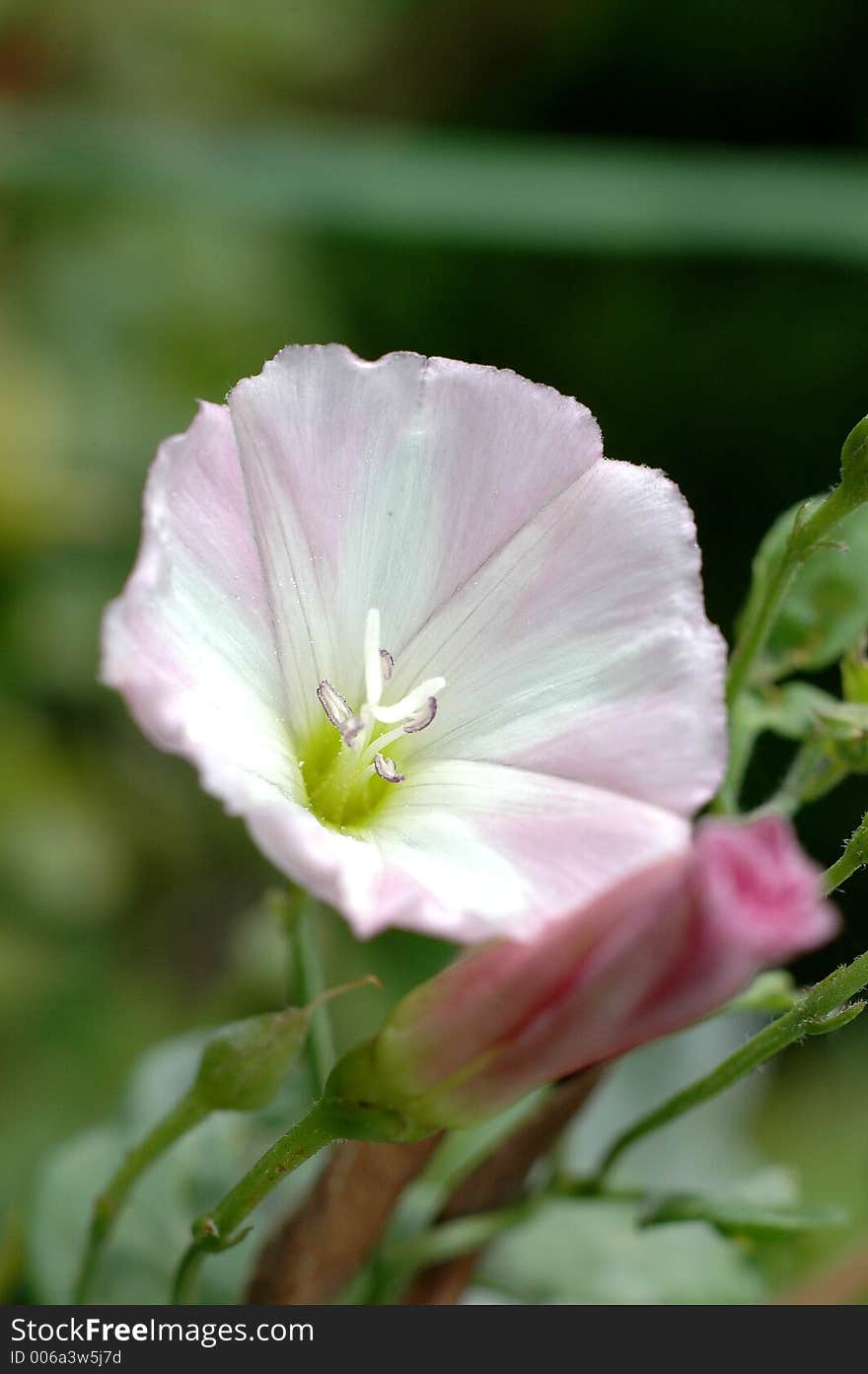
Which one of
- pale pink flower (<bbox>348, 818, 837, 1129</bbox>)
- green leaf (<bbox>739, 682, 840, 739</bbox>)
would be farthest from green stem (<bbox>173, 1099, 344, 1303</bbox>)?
green leaf (<bbox>739, 682, 840, 739</bbox>)

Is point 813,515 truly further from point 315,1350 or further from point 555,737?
point 315,1350

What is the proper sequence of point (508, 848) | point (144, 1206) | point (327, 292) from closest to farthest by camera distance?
point (508, 848), point (144, 1206), point (327, 292)

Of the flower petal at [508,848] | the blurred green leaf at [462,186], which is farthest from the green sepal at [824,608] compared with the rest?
the blurred green leaf at [462,186]

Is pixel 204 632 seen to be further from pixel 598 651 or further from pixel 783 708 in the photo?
pixel 783 708

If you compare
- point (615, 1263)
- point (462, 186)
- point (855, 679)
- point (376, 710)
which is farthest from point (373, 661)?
point (462, 186)

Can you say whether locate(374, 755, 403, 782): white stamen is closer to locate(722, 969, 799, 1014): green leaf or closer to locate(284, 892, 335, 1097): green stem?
locate(284, 892, 335, 1097): green stem

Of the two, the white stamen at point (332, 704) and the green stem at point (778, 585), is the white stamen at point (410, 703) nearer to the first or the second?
the white stamen at point (332, 704)

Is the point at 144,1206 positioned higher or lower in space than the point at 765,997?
lower
